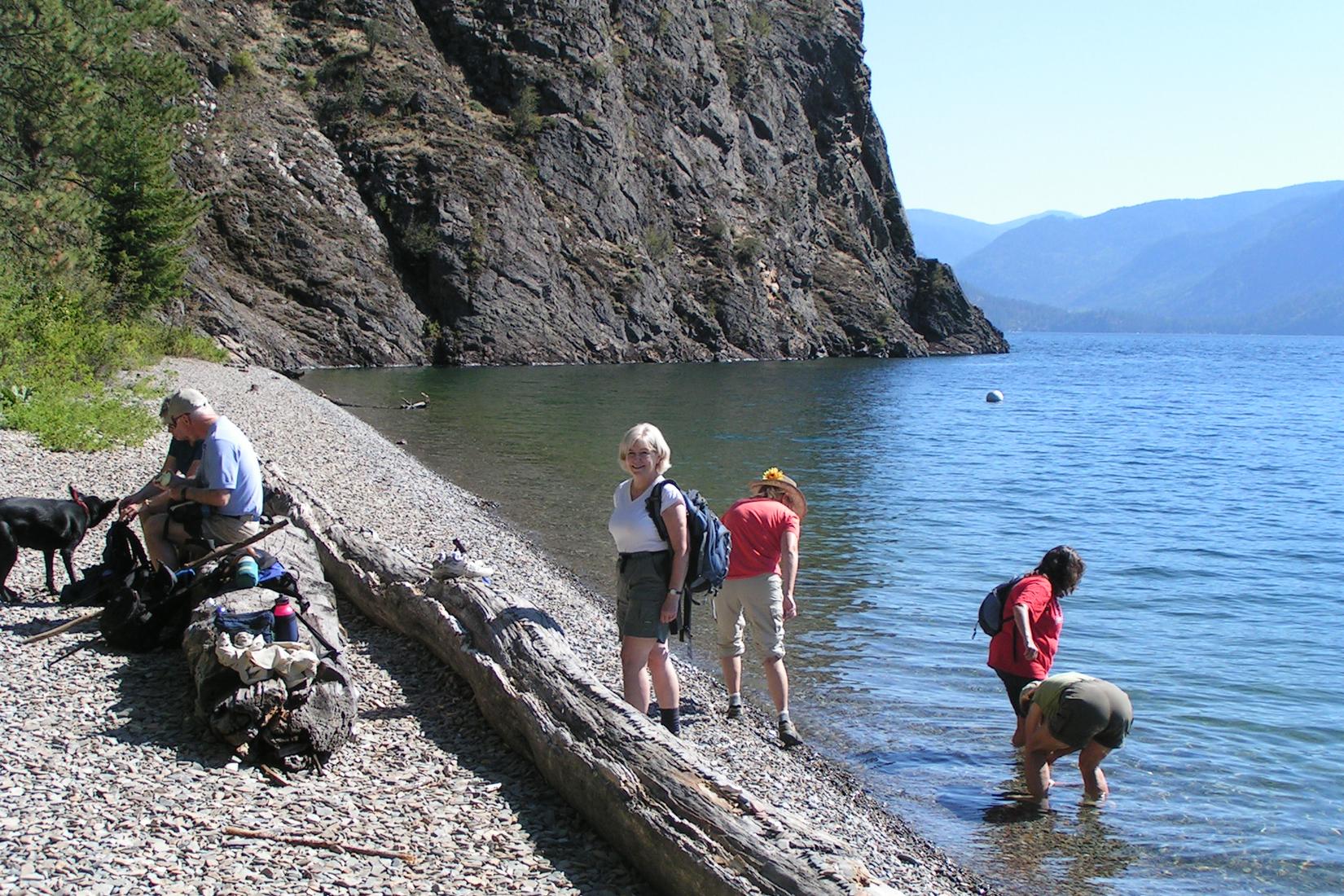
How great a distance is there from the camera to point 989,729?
939 centimetres

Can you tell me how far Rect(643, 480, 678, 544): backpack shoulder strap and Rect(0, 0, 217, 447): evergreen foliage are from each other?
11.9 metres

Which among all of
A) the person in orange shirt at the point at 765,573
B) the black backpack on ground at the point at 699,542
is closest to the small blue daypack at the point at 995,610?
the person in orange shirt at the point at 765,573

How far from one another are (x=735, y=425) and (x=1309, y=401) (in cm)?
4019

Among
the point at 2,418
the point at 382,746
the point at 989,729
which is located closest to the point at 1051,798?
the point at 989,729

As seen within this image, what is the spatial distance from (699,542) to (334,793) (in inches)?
95.8

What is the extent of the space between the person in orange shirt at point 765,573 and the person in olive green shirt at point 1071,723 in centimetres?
182

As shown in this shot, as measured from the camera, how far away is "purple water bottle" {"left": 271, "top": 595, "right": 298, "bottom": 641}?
21.3 ft

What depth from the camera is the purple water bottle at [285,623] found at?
6.50 metres

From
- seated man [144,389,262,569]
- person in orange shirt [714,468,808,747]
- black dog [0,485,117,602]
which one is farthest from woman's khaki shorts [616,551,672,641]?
black dog [0,485,117,602]

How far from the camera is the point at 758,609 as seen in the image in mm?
8172

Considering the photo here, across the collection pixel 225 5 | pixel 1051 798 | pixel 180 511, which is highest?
pixel 225 5

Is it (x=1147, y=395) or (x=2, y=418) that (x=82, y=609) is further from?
(x=1147, y=395)

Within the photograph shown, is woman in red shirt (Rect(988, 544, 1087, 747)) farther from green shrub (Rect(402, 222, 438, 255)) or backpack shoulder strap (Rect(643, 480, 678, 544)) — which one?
green shrub (Rect(402, 222, 438, 255))

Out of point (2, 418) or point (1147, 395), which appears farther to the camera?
point (1147, 395)
